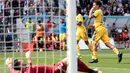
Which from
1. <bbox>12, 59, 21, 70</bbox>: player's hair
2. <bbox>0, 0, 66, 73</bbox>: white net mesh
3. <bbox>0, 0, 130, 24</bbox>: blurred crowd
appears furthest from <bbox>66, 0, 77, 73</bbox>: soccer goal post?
<bbox>12, 59, 21, 70</bbox>: player's hair

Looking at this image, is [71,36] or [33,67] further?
[33,67]

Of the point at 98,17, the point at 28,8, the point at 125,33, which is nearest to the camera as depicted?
the point at 28,8

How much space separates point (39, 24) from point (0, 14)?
1213 millimetres

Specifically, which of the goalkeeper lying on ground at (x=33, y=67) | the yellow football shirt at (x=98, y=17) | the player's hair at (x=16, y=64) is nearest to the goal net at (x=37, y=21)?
the goalkeeper lying on ground at (x=33, y=67)

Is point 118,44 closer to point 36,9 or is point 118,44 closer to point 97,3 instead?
point 97,3

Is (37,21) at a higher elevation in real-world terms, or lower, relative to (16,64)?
higher

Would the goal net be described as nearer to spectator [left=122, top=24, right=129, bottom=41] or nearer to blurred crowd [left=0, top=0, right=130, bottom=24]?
blurred crowd [left=0, top=0, right=130, bottom=24]

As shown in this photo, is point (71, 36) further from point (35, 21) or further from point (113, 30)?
point (113, 30)

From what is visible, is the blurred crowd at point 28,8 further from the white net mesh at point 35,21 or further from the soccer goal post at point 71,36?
the soccer goal post at point 71,36

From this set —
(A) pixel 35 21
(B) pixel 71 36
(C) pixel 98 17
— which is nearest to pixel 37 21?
(A) pixel 35 21

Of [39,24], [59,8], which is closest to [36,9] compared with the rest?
[39,24]

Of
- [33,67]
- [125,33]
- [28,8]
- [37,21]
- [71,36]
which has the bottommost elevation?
[125,33]

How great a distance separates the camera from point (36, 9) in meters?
9.12

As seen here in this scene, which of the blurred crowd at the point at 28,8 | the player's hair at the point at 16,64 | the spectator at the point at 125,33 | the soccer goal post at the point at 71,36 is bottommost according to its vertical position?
the spectator at the point at 125,33
